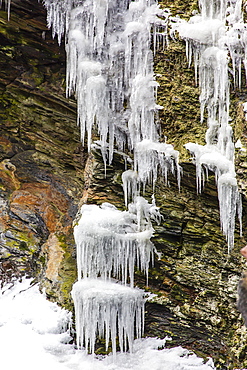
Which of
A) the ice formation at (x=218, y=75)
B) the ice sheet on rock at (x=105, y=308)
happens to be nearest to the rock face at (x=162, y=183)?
the ice formation at (x=218, y=75)

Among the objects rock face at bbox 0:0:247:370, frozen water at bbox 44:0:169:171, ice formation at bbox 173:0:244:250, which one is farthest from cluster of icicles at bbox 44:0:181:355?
ice formation at bbox 173:0:244:250

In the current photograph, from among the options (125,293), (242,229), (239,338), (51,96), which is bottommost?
(239,338)

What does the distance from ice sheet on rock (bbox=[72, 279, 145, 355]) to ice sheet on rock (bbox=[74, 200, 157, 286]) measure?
5.7 inches

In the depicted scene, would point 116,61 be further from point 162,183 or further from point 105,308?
point 105,308

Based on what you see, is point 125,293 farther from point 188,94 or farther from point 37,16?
point 37,16

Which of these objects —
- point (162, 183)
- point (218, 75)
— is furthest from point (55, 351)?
point (218, 75)

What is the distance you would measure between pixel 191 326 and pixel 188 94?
3.18 m

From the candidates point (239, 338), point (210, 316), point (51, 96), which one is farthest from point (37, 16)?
point (239, 338)

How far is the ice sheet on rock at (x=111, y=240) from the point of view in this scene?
4.82m

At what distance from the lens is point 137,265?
5133 millimetres

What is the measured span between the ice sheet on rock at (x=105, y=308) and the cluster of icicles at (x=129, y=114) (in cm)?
1

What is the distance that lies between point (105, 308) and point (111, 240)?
92 centimetres

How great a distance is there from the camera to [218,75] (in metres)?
4.29

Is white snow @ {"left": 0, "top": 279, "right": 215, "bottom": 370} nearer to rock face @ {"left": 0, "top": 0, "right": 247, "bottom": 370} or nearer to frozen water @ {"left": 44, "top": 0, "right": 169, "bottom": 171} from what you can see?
rock face @ {"left": 0, "top": 0, "right": 247, "bottom": 370}
